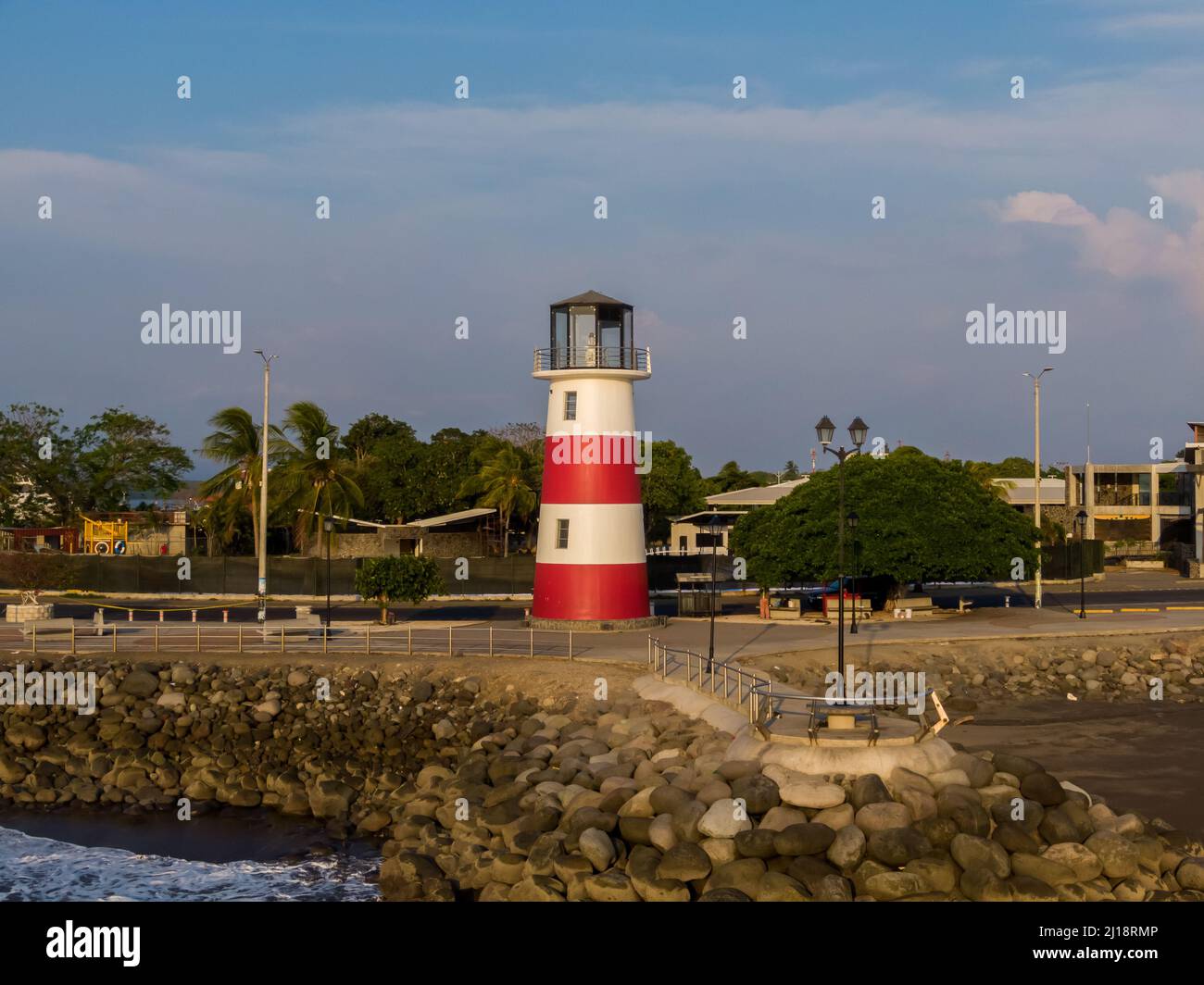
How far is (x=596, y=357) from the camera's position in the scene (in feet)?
129

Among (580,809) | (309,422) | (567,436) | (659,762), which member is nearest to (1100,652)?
(567,436)

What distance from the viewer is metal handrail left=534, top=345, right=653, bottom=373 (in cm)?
3928

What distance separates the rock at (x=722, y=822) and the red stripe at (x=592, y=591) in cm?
1966

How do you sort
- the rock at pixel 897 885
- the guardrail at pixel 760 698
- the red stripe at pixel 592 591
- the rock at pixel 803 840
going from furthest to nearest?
1. the red stripe at pixel 592 591
2. the guardrail at pixel 760 698
3. the rock at pixel 803 840
4. the rock at pixel 897 885

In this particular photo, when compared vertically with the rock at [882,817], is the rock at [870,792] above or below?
above

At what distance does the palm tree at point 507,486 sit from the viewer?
217 feet

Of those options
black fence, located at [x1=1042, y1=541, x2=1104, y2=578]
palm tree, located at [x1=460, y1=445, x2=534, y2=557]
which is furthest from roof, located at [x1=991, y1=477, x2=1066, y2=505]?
palm tree, located at [x1=460, y1=445, x2=534, y2=557]

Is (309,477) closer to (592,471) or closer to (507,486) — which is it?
(507,486)

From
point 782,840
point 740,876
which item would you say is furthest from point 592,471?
point 740,876

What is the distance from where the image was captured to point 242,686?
31766 mm

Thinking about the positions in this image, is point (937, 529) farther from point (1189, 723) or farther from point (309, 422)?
point (309, 422)

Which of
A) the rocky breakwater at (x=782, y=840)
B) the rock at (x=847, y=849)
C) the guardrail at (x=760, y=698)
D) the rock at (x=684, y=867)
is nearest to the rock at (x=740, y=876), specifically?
the rocky breakwater at (x=782, y=840)

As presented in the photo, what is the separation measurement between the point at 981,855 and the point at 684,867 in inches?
167

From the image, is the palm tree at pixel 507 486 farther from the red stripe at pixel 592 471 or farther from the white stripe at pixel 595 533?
the white stripe at pixel 595 533
